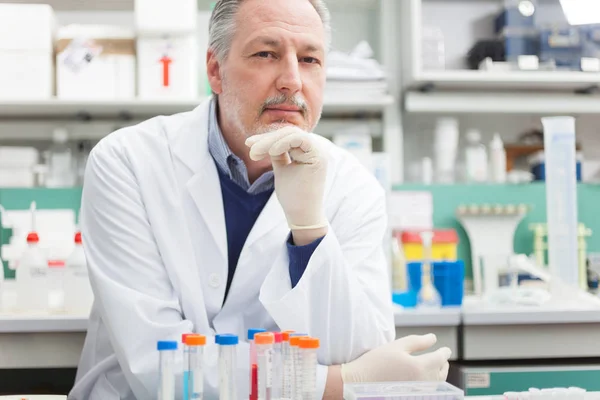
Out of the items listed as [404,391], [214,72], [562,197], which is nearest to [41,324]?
[214,72]

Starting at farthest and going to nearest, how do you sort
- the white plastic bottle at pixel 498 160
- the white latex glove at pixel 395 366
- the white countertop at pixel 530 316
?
the white plastic bottle at pixel 498 160 → the white countertop at pixel 530 316 → the white latex glove at pixel 395 366

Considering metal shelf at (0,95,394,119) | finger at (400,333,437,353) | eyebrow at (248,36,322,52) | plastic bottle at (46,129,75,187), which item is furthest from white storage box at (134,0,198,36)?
finger at (400,333,437,353)

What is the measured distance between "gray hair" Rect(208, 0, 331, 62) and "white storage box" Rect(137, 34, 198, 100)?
0.86 metres

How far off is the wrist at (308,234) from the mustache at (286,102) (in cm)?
28

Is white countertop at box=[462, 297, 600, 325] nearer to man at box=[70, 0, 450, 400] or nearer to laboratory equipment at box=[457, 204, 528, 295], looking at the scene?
man at box=[70, 0, 450, 400]

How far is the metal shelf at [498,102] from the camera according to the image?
255cm

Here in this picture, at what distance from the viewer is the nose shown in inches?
52.7

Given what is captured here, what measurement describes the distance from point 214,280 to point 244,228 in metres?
0.16

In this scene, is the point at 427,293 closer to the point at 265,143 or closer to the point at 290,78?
the point at 290,78

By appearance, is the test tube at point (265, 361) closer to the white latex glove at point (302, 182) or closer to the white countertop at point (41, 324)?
the white latex glove at point (302, 182)

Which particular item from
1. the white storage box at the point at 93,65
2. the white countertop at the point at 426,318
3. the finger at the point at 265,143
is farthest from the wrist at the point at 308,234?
the white storage box at the point at 93,65

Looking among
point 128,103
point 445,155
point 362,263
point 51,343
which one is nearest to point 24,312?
point 51,343

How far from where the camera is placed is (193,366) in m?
0.84

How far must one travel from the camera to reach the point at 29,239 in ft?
6.49
